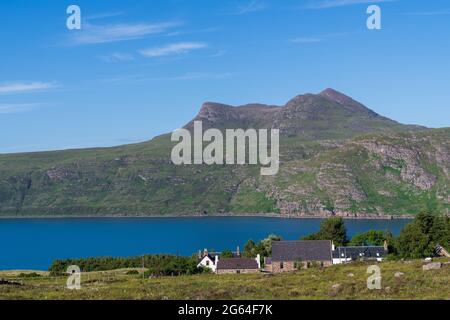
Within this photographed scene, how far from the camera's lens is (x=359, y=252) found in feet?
428

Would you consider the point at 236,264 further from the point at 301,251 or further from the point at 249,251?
the point at 249,251

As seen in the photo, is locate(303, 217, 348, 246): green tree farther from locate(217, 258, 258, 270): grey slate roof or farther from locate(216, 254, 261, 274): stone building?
locate(217, 258, 258, 270): grey slate roof

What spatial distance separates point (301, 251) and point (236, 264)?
12956 mm

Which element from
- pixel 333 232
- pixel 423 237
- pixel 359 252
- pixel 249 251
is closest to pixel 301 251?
pixel 359 252

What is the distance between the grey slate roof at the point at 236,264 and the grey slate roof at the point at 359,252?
1649 cm

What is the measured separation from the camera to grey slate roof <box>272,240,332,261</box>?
124375mm

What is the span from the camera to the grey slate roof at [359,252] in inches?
5030

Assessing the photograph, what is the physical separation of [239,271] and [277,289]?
7022 cm

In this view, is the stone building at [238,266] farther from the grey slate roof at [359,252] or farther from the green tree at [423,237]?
the green tree at [423,237]

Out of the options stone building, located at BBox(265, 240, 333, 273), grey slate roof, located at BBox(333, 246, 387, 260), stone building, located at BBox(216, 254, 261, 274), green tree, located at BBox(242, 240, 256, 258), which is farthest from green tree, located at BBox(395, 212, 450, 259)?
green tree, located at BBox(242, 240, 256, 258)

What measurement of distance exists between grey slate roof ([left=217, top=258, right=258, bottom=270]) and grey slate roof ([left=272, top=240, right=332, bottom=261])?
4364 mm
